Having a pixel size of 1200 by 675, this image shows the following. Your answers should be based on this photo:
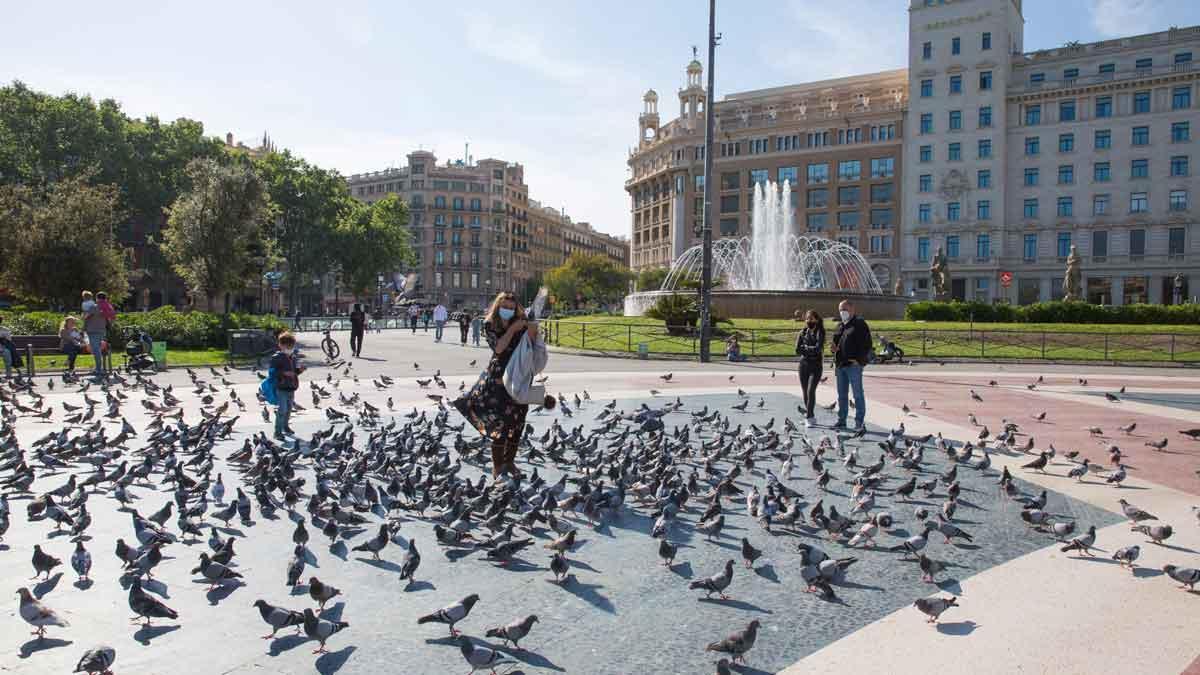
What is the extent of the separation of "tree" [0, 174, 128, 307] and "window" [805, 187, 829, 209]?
7332 cm

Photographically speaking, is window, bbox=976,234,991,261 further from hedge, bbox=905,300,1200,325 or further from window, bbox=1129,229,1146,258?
hedge, bbox=905,300,1200,325

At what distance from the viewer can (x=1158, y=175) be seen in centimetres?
6819

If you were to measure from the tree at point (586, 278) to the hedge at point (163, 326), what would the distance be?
220 feet

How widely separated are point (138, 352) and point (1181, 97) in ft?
267

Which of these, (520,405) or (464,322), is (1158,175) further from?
(520,405)

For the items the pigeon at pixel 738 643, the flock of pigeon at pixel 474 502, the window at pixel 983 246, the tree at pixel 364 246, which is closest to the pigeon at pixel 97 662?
the flock of pigeon at pixel 474 502

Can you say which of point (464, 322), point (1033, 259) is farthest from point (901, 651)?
point (1033, 259)

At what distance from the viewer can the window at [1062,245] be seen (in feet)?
234

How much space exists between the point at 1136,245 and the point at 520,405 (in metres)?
79.4

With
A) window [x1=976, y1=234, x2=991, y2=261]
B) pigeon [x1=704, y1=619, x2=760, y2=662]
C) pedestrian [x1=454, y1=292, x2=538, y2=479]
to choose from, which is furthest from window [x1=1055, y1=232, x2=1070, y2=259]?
pigeon [x1=704, y1=619, x2=760, y2=662]

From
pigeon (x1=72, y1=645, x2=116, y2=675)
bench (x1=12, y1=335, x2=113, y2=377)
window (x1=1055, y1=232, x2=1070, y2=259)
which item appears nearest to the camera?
pigeon (x1=72, y1=645, x2=116, y2=675)

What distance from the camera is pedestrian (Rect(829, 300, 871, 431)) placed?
11.3 metres

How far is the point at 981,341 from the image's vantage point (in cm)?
2861

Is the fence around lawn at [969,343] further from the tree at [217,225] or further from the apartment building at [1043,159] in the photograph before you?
the apartment building at [1043,159]
